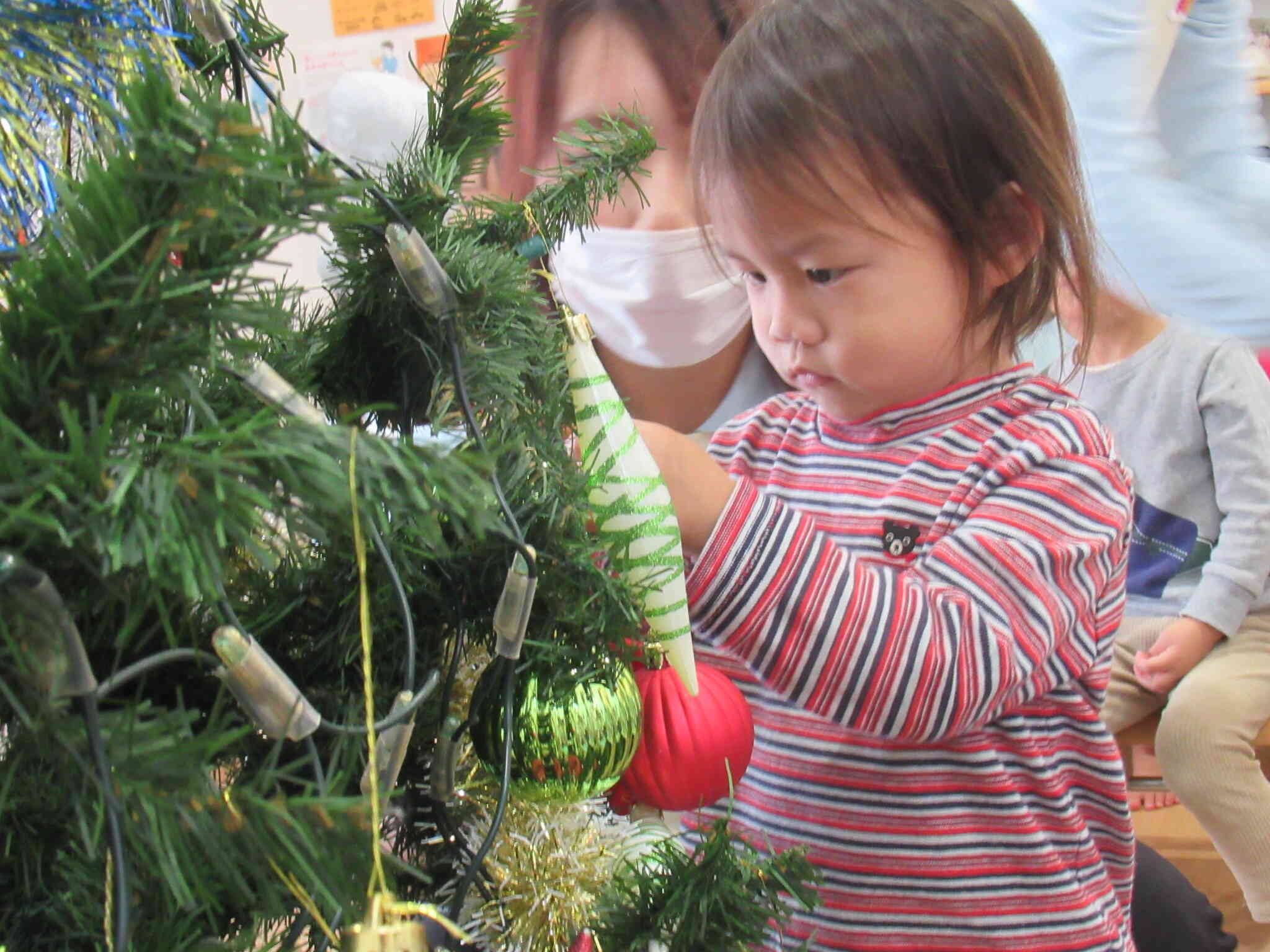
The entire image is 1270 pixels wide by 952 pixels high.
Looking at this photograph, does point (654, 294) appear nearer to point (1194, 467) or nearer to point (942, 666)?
point (942, 666)

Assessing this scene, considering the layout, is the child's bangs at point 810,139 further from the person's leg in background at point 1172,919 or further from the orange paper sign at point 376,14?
the orange paper sign at point 376,14

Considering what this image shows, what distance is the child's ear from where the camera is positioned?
0.65 metres

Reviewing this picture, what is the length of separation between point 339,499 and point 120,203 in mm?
72

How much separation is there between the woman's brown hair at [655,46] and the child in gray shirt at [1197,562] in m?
0.60

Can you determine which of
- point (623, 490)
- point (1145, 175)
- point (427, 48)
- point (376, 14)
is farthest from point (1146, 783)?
point (376, 14)

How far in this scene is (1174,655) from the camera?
146 centimetres

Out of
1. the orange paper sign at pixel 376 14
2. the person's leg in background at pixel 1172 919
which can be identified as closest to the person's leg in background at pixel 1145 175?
the person's leg in background at pixel 1172 919

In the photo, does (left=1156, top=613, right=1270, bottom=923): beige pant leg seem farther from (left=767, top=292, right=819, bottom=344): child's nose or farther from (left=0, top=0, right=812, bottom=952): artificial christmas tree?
(left=0, top=0, right=812, bottom=952): artificial christmas tree

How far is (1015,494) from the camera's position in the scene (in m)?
0.60

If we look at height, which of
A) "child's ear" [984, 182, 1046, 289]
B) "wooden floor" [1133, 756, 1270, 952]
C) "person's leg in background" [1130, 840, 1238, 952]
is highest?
"child's ear" [984, 182, 1046, 289]

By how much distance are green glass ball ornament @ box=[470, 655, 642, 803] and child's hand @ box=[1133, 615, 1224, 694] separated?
132cm

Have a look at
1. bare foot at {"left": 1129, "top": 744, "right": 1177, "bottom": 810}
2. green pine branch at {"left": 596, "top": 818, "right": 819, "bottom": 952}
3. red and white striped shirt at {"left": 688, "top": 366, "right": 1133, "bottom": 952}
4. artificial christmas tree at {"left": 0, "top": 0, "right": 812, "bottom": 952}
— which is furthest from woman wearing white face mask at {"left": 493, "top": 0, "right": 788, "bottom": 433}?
bare foot at {"left": 1129, "top": 744, "right": 1177, "bottom": 810}

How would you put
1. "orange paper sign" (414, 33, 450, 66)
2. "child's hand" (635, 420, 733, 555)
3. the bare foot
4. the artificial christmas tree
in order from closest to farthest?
the artificial christmas tree
"child's hand" (635, 420, 733, 555)
the bare foot
"orange paper sign" (414, 33, 450, 66)

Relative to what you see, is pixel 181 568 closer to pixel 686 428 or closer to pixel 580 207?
pixel 580 207
